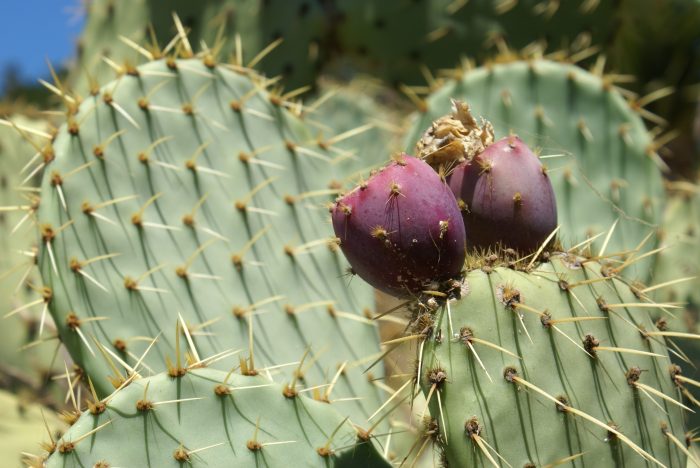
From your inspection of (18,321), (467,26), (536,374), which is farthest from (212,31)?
(536,374)

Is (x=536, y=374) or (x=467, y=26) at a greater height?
(x=467, y=26)

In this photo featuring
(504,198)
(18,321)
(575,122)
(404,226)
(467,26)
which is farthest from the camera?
(467,26)

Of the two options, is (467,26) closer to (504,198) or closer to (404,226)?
(504,198)

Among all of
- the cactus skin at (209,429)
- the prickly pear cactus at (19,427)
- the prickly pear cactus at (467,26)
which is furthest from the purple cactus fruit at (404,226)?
the prickly pear cactus at (467,26)

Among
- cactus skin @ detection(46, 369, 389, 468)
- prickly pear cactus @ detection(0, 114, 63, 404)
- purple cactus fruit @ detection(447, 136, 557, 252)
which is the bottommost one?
prickly pear cactus @ detection(0, 114, 63, 404)

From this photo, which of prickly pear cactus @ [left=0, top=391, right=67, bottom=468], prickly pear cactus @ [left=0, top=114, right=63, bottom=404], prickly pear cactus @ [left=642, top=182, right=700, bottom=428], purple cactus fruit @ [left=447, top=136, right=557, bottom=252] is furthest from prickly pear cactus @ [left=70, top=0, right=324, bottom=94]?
purple cactus fruit @ [left=447, top=136, right=557, bottom=252]

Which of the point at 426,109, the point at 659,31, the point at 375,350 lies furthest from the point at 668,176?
the point at 375,350

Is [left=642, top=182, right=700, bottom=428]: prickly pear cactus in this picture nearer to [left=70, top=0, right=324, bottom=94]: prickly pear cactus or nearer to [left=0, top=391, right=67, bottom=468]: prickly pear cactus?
[left=70, top=0, right=324, bottom=94]: prickly pear cactus
